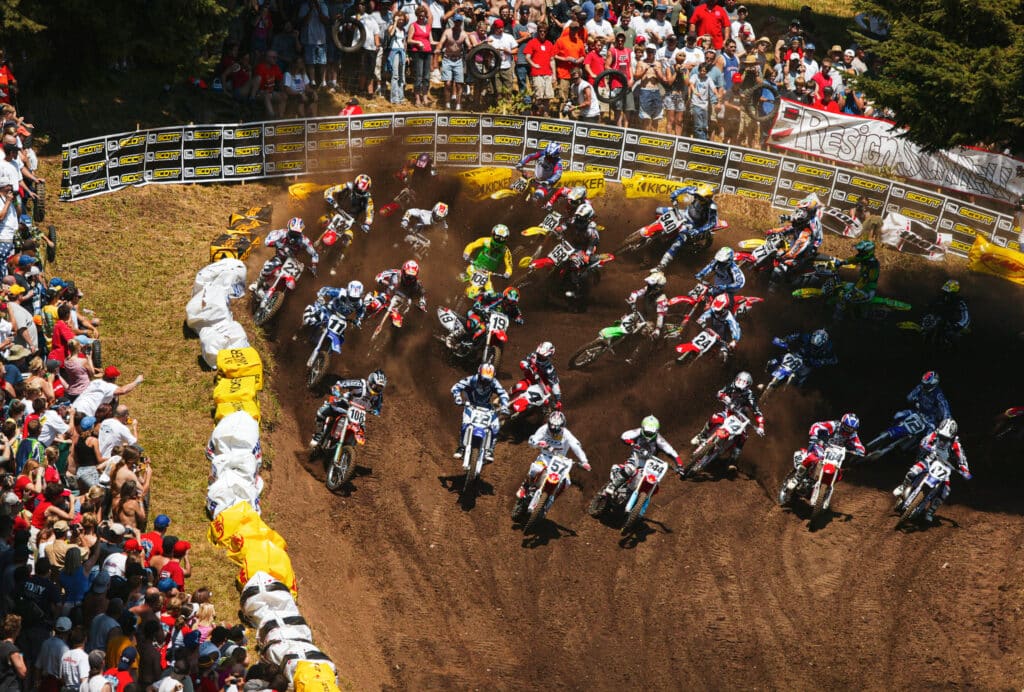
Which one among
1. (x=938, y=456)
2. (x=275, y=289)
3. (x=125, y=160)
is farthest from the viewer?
(x=125, y=160)

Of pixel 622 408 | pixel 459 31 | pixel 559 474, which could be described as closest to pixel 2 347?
pixel 559 474

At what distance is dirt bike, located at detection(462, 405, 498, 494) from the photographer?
69.5 ft

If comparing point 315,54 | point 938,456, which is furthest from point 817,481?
point 315,54

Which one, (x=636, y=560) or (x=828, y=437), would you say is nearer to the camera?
(x=636, y=560)

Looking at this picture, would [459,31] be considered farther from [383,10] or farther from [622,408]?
[622,408]

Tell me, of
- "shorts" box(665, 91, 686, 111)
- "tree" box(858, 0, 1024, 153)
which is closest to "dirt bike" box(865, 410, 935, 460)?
"tree" box(858, 0, 1024, 153)

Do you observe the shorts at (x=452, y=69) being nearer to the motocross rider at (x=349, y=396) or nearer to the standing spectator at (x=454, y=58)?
the standing spectator at (x=454, y=58)

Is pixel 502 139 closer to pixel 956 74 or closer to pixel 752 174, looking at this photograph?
pixel 752 174

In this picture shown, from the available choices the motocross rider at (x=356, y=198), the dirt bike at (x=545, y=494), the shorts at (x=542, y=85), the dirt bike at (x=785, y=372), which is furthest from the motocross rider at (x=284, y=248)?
the shorts at (x=542, y=85)

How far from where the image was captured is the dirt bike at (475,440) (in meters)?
21.2

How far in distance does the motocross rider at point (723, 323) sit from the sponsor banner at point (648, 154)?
8.79 m

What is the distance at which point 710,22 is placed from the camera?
36.4m

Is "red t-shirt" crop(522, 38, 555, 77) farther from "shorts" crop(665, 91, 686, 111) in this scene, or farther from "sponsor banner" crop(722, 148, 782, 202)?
"sponsor banner" crop(722, 148, 782, 202)

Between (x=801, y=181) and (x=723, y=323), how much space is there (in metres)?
9.62
